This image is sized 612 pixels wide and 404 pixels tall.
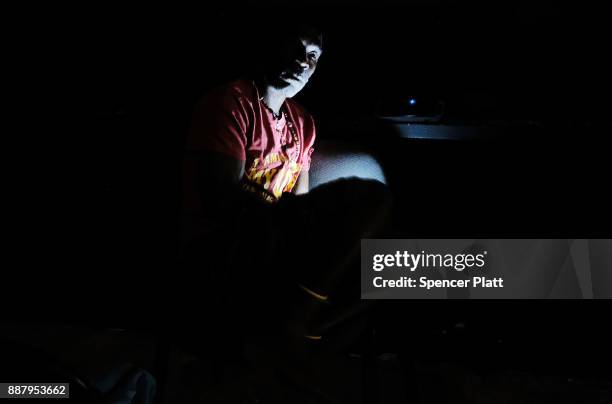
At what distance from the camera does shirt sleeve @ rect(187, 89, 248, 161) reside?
147cm

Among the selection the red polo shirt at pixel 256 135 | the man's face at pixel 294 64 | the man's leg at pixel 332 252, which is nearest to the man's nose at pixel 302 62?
the man's face at pixel 294 64

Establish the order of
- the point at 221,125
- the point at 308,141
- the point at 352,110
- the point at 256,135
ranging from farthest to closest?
1. the point at 352,110
2. the point at 308,141
3. the point at 256,135
4. the point at 221,125

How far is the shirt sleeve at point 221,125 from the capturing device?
1.47 m

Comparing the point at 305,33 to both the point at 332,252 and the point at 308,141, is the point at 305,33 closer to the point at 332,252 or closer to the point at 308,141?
the point at 308,141

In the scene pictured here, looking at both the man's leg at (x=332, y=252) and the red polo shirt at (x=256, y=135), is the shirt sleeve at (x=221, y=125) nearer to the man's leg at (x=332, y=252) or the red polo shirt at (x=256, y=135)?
the red polo shirt at (x=256, y=135)

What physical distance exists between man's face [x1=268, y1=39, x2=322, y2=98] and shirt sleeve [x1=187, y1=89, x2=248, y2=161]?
21 centimetres

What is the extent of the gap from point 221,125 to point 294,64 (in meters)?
0.42

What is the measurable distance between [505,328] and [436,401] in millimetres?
484

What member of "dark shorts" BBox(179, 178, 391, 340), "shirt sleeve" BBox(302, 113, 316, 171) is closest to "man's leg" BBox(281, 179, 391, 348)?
"dark shorts" BBox(179, 178, 391, 340)

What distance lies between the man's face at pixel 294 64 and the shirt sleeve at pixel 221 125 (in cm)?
21

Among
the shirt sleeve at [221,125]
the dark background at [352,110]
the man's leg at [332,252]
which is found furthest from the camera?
the dark background at [352,110]

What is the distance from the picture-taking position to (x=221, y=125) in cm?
149

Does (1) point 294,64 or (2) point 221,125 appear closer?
(2) point 221,125

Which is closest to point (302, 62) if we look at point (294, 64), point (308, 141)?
point (294, 64)
